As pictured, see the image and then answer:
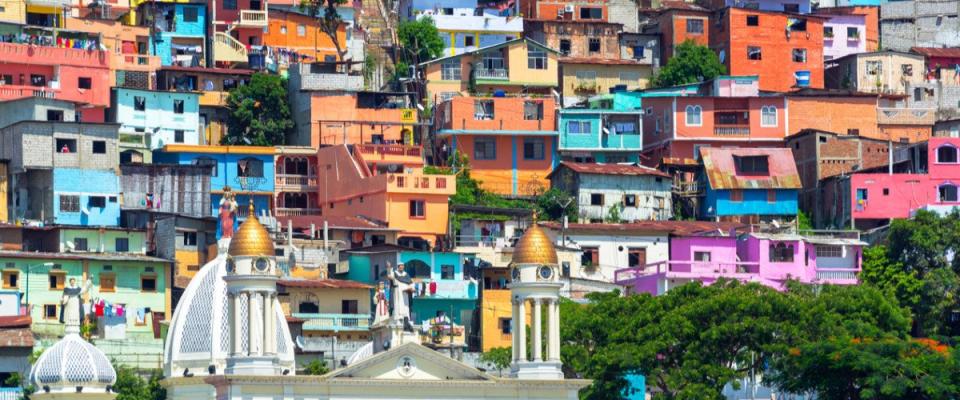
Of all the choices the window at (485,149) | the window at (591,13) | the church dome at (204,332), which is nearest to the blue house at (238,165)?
the window at (485,149)

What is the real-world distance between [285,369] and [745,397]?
19094mm

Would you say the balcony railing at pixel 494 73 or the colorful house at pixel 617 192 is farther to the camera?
the balcony railing at pixel 494 73

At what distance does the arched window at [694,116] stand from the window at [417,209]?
500 inches

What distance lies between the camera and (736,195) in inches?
4151

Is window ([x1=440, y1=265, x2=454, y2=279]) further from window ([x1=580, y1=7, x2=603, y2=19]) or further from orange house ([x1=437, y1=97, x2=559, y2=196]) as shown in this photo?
window ([x1=580, y1=7, x2=603, y2=19])

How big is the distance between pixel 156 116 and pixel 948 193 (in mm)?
29054

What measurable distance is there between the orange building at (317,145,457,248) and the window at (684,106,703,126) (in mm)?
10813

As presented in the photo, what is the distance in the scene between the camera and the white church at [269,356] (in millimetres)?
62812

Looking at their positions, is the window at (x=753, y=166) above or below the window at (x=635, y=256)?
above

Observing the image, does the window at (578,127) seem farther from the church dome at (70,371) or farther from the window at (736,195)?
the church dome at (70,371)

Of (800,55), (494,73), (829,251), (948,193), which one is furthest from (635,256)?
(800,55)

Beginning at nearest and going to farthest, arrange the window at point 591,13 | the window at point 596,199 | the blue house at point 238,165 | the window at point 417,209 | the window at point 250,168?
the window at point 417,209, the blue house at point 238,165, the window at point 596,199, the window at point 250,168, the window at point 591,13

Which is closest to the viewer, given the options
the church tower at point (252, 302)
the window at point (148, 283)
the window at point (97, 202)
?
the church tower at point (252, 302)

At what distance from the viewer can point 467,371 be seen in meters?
65.4
